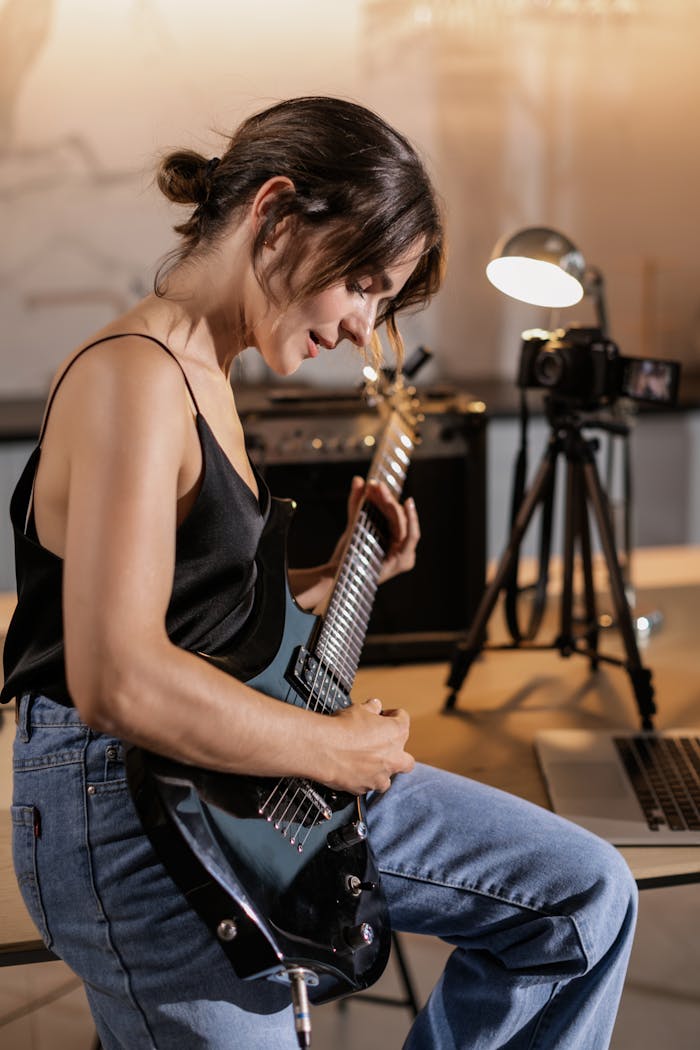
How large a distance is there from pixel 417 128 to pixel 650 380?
1977 millimetres

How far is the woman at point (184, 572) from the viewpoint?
864 millimetres

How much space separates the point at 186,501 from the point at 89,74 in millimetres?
2516

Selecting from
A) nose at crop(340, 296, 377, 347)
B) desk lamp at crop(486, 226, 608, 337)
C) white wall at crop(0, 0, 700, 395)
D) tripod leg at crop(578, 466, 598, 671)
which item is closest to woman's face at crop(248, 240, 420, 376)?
nose at crop(340, 296, 377, 347)

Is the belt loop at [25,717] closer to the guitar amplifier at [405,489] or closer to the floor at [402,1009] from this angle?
the floor at [402,1009]

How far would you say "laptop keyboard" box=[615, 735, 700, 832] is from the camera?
137 centimetres

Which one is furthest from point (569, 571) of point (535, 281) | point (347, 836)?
point (347, 836)

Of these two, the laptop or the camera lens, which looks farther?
the camera lens

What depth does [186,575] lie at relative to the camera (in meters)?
1.00

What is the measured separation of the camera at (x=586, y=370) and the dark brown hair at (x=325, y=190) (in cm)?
66

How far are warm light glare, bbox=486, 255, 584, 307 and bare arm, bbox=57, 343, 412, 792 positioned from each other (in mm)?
831

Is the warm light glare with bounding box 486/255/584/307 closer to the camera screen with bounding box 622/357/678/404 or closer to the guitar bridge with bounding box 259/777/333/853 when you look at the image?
the camera screen with bounding box 622/357/678/404

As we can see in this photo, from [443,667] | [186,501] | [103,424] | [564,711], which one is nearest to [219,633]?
[186,501]

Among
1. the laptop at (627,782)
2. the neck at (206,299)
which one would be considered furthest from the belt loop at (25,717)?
the laptop at (627,782)

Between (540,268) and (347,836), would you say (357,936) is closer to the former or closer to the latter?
(347,836)
